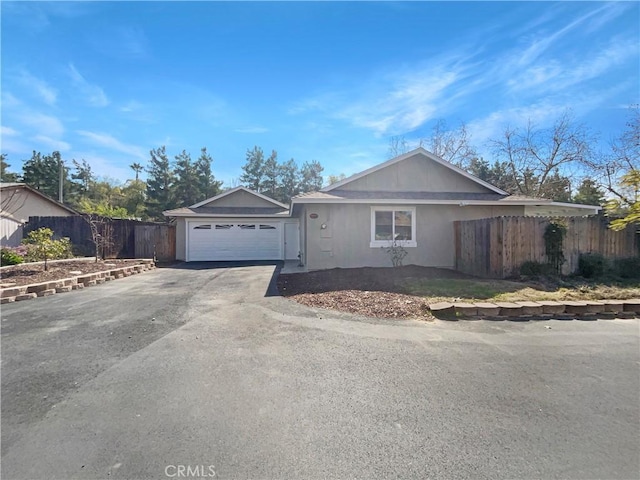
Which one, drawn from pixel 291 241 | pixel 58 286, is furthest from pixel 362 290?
pixel 291 241

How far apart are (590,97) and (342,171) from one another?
2864 cm

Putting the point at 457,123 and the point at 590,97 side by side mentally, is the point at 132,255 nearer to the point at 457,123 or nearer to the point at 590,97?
the point at 590,97

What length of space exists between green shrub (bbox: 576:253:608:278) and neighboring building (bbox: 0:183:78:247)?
2420 cm

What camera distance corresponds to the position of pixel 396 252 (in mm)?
11195

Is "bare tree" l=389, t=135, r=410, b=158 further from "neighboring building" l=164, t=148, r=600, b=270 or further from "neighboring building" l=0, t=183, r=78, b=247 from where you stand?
"neighboring building" l=0, t=183, r=78, b=247

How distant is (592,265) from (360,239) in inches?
270

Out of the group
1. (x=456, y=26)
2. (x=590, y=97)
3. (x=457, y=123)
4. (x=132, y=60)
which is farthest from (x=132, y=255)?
(x=457, y=123)

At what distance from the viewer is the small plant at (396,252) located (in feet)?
36.6

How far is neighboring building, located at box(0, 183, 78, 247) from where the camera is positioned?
15803mm

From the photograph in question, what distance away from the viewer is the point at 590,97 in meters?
12.4

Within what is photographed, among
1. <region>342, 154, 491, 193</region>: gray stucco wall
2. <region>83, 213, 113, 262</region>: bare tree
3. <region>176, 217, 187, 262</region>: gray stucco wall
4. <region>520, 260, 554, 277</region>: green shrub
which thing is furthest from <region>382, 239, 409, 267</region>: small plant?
<region>83, 213, 113, 262</region>: bare tree

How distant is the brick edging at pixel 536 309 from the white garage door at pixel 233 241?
41.2ft

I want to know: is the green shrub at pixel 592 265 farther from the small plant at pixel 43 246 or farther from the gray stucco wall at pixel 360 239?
the small plant at pixel 43 246

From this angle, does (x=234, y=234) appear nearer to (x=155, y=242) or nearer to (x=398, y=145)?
(x=155, y=242)
